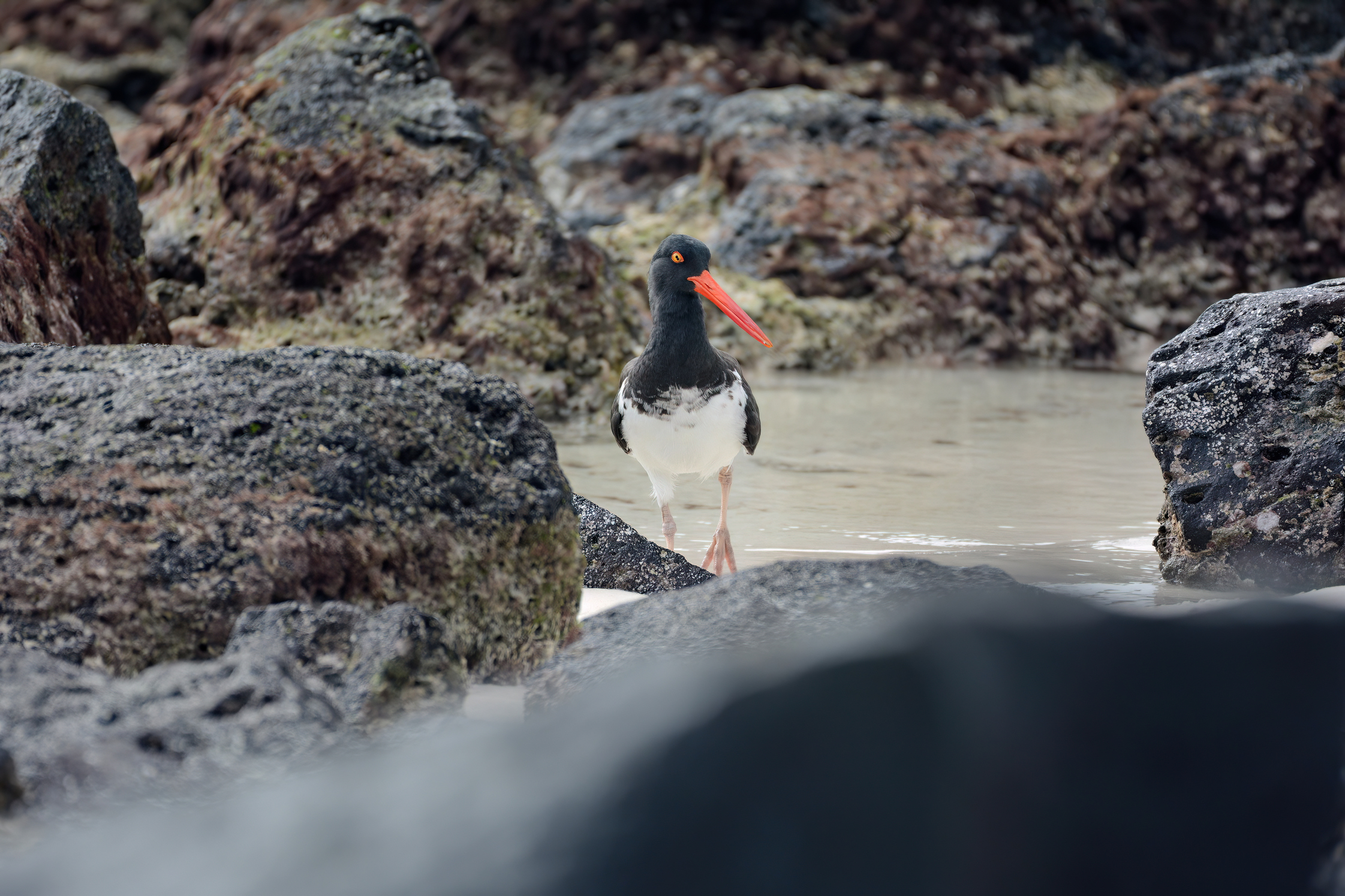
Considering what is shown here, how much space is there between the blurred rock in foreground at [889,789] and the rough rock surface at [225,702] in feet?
0.43

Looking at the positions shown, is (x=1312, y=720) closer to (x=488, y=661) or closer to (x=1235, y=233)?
(x=488, y=661)

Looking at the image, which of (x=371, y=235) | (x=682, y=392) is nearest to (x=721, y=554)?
(x=682, y=392)

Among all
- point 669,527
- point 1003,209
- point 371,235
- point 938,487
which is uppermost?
point 1003,209

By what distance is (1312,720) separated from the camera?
1.69m

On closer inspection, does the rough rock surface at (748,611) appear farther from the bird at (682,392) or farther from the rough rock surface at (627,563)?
the bird at (682,392)

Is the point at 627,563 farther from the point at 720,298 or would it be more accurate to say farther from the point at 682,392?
the point at 720,298

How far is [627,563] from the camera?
4238mm

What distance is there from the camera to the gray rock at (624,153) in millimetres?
15891

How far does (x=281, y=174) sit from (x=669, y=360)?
17.2 ft

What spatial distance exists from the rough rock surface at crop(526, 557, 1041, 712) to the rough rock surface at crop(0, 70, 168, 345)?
343cm

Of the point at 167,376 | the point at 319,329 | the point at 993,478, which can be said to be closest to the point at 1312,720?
the point at 167,376

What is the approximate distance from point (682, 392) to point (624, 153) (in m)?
12.0

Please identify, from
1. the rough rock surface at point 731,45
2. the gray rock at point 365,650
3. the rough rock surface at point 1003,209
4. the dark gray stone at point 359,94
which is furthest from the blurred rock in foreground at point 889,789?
the rough rock surface at point 731,45

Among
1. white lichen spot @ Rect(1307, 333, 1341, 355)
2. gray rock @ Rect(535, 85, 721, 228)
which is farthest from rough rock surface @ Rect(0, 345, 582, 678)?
gray rock @ Rect(535, 85, 721, 228)
